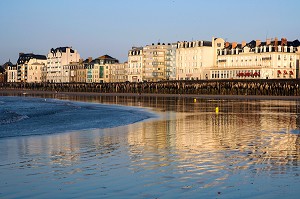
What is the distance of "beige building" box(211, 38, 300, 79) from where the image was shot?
104062 mm

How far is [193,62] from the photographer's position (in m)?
125

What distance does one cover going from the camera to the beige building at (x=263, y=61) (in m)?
104

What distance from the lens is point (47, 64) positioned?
195625 mm

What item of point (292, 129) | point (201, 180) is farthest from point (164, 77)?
point (201, 180)

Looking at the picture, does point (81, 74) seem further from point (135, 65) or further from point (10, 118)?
point (10, 118)

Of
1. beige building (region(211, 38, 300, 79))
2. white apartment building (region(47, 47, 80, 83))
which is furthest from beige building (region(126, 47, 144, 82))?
white apartment building (region(47, 47, 80, 83))

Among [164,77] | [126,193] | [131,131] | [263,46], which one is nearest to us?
[126,193]

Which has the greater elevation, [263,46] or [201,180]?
[263,46]

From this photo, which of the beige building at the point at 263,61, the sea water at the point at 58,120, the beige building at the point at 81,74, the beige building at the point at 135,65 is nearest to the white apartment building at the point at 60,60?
the beige building at the point at 81,74

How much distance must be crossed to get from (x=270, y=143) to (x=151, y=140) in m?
4.19

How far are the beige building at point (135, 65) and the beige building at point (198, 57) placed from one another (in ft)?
63.9

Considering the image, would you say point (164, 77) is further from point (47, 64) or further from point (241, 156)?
point (241, 156)

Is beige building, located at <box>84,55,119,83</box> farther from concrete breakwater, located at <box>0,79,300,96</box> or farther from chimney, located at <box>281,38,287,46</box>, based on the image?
chimney, located at <box>281,38,287,46</box>

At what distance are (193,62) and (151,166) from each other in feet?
373
